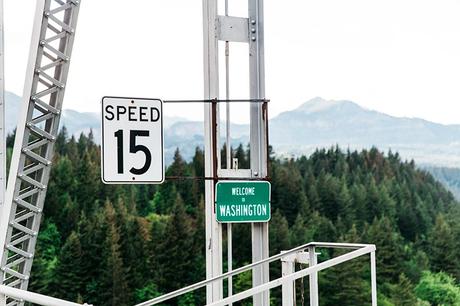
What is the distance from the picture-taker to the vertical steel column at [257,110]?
6219 mm

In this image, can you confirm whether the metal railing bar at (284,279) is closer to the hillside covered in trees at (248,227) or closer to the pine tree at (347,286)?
the hillside covered in trees at (248,227)

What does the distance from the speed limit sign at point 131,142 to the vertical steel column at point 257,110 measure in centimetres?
86

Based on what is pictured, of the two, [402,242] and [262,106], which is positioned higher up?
[262,106]

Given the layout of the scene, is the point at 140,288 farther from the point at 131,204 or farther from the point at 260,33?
the point at 260,33

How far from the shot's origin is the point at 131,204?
1070 inches

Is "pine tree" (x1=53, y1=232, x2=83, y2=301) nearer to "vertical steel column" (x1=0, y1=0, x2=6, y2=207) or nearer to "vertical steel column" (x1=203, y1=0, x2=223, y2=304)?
"vertical steel column" (x1=0, y1=0, x2=6, y2=207)

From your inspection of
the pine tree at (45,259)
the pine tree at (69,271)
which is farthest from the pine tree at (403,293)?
the pine tree at (45,259)

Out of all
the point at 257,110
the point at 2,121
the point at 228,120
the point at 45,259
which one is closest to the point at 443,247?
the point at 45,259

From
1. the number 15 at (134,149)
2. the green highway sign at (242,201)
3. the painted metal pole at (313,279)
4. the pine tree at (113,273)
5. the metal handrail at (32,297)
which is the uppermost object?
the number 15 at (134,149)

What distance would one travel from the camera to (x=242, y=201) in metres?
6.01

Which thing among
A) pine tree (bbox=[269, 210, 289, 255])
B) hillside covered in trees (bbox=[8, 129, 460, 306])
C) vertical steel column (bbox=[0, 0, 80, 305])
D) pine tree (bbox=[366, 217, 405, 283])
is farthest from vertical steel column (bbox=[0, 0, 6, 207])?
pine tree (bbox=[366, 217, 405, 283])

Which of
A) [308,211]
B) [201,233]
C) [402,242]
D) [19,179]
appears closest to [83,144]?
[201,233]

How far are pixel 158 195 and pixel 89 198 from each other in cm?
211

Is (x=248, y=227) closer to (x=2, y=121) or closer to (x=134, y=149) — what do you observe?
(x=2, y=121)
